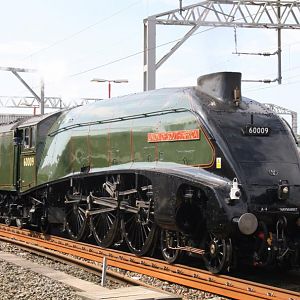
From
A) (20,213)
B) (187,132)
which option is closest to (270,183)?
(187,132)

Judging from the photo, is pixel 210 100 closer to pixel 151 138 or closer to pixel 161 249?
pixel 151 138

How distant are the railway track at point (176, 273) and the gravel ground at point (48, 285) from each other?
0.11 m

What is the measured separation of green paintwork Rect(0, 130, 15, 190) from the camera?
1666cm

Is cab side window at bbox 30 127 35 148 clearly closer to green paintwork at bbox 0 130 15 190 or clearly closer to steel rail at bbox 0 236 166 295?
green paintwork at bbox 0 130 15 190

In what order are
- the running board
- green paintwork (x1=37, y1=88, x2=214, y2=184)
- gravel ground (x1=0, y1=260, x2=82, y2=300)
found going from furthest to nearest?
green paintwork (x1=37, y1=88, x2=214, y2=184) → the running board → gravel ground (x1=0, y1=260, x2=82, y2=300)

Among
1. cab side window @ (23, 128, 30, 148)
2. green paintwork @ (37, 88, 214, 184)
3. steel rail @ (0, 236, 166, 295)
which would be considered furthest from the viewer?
cab side window @ (23, 128, 30, 148)

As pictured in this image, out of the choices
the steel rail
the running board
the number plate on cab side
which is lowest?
the steel rail

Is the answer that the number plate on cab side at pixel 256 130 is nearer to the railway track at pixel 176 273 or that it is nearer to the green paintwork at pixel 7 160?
the railway track at pixel 176 273

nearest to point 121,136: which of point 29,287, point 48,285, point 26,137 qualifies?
point 48,285

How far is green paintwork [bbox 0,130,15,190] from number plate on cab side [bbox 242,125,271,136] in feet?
30.8

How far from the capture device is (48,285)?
25.5 ft

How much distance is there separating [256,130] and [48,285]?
164 inches

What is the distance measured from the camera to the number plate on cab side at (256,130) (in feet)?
29.9

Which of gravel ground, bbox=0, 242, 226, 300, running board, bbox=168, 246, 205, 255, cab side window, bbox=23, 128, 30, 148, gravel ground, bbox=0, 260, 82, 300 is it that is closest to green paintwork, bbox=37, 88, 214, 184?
Result: cab side window, bbox=23, 128, 30, 148
